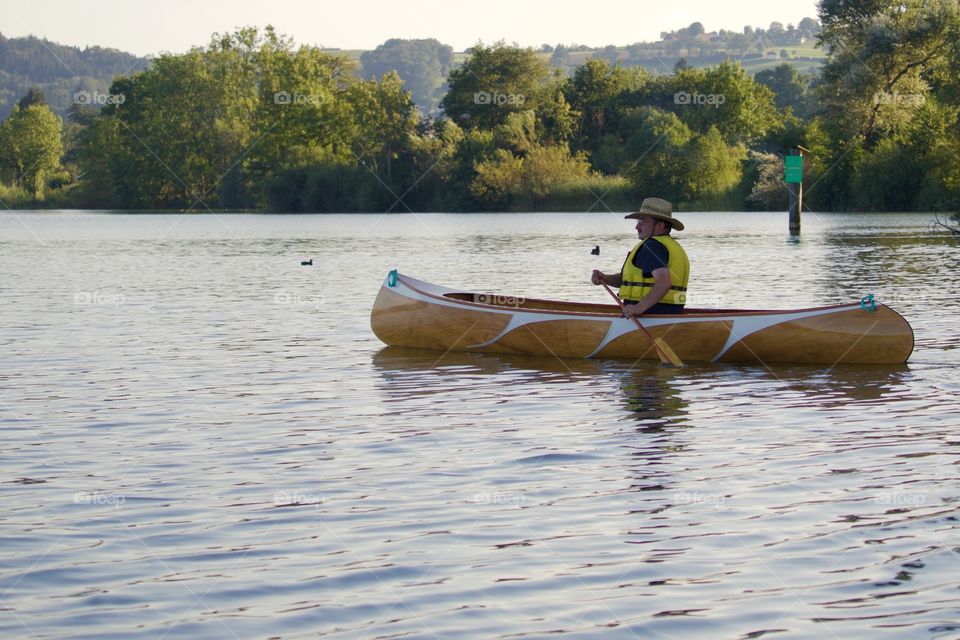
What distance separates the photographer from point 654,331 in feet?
45.1

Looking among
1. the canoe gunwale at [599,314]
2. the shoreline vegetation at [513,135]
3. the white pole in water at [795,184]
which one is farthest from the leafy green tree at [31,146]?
the canoe gunwale at [599,314]

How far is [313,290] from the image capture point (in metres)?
25.7

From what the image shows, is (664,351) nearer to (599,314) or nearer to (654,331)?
(654,331)

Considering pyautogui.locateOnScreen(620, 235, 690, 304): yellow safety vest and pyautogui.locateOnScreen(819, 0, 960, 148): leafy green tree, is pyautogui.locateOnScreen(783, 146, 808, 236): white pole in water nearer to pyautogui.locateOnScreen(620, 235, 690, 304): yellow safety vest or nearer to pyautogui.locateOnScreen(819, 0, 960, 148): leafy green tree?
pyautogui.locateOnScreen(819, 0, 960, 148): leafy green tree

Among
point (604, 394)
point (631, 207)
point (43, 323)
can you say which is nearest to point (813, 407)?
point (604, 394)

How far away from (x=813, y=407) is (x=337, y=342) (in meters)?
7.24

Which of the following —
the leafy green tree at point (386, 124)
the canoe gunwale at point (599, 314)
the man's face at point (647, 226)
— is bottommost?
the canoe gunwale at point (599, 314)

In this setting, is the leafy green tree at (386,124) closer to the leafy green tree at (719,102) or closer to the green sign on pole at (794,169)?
the leafy green tree at (719,102)

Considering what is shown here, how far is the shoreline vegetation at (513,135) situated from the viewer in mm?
59000

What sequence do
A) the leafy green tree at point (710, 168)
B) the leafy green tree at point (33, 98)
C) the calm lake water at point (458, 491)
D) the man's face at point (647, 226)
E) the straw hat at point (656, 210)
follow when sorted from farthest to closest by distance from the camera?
the leafy green tree at point (33, 98), the leafy green tree at point (710, 168), the man's face at point (647, 226), the straw hat at point (656, 210), the calm lake water at point (458, 491)

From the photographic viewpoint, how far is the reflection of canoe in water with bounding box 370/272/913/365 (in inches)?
528

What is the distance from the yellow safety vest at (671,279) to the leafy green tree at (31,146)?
107917 millimetres

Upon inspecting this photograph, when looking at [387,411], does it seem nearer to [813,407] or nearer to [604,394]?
[604,394]

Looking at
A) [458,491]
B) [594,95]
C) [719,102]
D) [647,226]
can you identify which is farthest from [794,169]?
[594,95]
